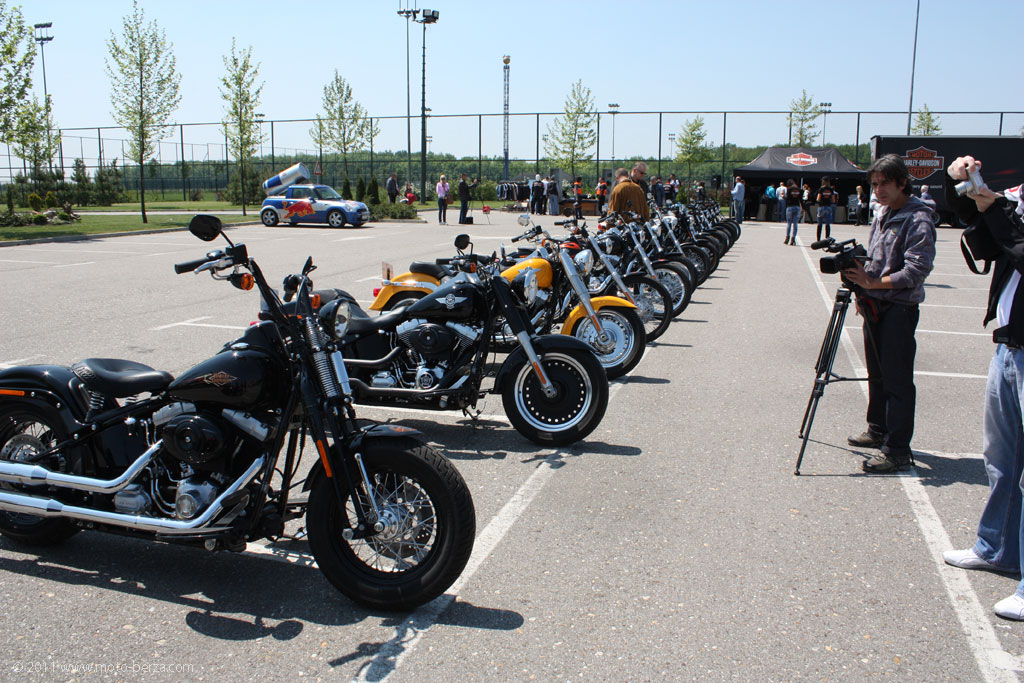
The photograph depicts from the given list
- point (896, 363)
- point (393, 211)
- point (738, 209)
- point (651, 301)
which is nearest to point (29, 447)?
point (896, 363)

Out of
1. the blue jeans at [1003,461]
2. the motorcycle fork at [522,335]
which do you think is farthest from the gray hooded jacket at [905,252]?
the motorcycle fork at [522,335]

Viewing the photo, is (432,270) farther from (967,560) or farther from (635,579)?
(967,560)

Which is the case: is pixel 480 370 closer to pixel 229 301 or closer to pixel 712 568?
pixel 712 568

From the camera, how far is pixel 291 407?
3566 mm

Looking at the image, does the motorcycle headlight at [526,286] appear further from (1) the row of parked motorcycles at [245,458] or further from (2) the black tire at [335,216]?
(2) the black tire at [335,216]

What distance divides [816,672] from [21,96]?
26323mm

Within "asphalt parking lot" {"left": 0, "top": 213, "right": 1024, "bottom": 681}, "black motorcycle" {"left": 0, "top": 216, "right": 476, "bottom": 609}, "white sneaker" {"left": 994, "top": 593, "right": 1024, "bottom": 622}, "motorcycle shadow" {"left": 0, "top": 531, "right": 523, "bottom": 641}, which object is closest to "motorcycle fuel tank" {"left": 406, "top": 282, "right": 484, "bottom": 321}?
"asphalt parking lot" {"left": 0, "top": 213, "right": 1024, "bottom": 681}

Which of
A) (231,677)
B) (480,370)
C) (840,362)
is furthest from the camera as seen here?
(840,362)

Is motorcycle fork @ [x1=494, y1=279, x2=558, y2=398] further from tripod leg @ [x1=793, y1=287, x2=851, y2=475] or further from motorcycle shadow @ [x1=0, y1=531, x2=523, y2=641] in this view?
motorcycle shadow @ [x1=0, y1=531, x2=523, y2=641]

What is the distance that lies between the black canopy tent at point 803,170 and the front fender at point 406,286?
1088 inches

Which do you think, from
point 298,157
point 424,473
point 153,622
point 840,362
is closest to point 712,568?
point 424,473

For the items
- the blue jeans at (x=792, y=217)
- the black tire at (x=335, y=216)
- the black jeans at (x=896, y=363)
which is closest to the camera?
the black jeans at (x=896, y=363)

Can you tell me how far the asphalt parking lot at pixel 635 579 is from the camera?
325 cm

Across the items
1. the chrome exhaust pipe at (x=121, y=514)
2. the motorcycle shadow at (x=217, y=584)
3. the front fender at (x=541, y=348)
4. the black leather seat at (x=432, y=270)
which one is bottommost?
the motorcycle shadow at (x=217, y=584)
